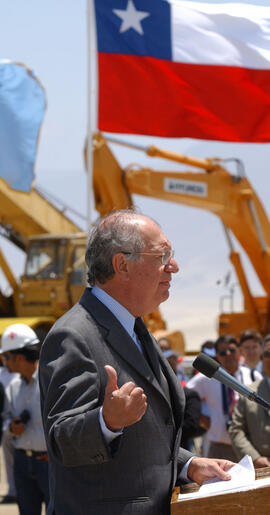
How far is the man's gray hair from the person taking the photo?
342cm

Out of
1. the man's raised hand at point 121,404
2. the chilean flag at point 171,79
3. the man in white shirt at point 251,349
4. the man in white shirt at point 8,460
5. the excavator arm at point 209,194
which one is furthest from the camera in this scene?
the excavator arm at point 209,194

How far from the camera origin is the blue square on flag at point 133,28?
12.1 metres

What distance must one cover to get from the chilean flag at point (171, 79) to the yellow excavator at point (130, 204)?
6.05 meters

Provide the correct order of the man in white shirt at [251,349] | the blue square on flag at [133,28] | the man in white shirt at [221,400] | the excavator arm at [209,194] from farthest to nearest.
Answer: the excavator arm at [209,194]
the blue square on flag at [133,28]
the man in white shirt at [251,349]
the man in white shirt at [221,400]

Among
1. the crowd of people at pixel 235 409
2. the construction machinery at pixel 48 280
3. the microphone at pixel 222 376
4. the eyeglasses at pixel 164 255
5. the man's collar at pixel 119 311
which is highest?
the eyeglasses at pixel 164 255

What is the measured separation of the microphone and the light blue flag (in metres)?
→ 8.05

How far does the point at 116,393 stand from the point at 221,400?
5333 mm

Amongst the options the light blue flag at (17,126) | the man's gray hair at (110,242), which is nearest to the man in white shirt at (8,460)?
the light blue flag at (17,126)

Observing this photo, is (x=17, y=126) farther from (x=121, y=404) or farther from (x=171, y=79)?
(x=121, y=404)

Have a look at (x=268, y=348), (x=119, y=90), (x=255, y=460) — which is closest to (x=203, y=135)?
(x=119, y=90)

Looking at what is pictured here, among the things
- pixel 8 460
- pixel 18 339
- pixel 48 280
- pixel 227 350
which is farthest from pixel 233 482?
pixel 48 280

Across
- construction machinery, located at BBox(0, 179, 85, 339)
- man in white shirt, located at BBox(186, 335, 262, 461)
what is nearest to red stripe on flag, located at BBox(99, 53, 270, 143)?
man in white shirt, located at BBox(186, 335, 262, 461)

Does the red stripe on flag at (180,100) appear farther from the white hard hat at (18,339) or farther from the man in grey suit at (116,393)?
the man in grey suit at (116,393)

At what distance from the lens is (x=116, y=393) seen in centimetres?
293
